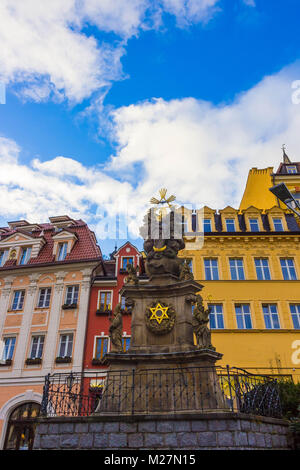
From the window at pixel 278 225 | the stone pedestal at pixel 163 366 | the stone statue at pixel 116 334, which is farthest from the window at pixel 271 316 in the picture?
the stone statue at pixel 116 334

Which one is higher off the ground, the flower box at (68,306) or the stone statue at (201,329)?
the flower box at (68,306)

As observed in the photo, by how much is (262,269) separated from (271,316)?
3558 millimetres

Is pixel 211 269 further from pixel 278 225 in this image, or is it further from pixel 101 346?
pixel 101 346

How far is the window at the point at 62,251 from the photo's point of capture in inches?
1194

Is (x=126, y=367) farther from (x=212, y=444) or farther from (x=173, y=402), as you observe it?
(x=212, y=444)

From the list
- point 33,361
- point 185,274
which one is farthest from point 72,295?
point 185,274

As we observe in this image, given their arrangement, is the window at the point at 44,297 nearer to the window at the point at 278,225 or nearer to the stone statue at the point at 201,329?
the window at the point at 278,225

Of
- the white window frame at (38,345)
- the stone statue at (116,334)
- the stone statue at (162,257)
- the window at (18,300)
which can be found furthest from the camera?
the window at (18,300)

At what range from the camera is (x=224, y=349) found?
2505 cm

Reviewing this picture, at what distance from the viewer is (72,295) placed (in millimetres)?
28031

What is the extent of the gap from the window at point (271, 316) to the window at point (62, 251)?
15135 millimetres

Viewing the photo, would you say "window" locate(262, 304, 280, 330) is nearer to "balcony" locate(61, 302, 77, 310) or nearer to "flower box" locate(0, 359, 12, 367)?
"balcony" locate(61, 302, 77, 310)
